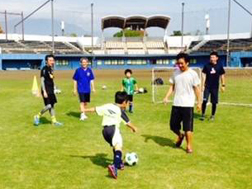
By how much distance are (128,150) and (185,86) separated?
6.58ft

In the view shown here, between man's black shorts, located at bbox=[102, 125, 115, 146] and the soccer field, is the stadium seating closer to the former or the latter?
the soccer field

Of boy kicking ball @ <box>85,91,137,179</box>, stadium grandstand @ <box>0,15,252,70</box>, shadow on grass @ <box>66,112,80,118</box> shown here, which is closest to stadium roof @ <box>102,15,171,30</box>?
stadium grandstand @ <box>0,15,252,70</box>

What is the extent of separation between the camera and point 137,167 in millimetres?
6488

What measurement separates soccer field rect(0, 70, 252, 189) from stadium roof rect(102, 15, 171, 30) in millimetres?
78153

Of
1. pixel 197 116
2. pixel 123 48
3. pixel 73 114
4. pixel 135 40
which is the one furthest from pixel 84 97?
pixel 135 40

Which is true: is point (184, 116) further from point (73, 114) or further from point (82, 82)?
point (73, 114)

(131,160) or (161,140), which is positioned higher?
(131,160)

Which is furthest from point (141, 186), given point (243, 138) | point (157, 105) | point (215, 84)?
point (157, 105)

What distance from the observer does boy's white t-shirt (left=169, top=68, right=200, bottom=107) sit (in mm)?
7250

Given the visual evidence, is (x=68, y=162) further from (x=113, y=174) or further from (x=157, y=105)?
(x=157, y=105)

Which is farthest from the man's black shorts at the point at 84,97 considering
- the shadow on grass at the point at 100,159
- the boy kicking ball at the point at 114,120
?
the boy kicking ball at the point at 114,120

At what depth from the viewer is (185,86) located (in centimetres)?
729

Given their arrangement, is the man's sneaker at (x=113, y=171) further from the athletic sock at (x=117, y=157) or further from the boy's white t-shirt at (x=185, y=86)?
the boy's white t-shirt at (x=185, y=86)

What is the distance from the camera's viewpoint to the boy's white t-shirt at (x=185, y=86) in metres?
7.25
